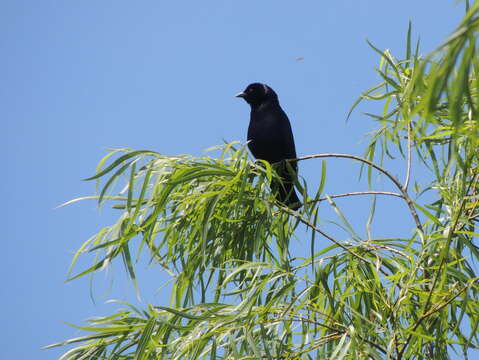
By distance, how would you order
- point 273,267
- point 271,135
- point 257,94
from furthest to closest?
point 257,94 < point 271,135 < point 273,267

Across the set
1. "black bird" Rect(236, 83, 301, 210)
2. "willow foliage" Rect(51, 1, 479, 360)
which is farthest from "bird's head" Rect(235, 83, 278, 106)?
"willow foliage" Rect(51, 1, 479, 360)

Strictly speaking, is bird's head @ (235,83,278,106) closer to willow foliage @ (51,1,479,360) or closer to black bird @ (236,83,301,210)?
black bird @ (236,83,301,210)

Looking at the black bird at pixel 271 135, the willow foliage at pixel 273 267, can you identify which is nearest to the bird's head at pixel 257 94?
the black bird at pixel 271 135

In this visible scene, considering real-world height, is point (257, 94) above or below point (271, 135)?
above

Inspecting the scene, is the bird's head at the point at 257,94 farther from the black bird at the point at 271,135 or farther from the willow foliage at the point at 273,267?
the willow foliage at the point at 273,267

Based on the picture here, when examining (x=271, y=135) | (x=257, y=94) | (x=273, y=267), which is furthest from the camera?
(x=257, y=94)

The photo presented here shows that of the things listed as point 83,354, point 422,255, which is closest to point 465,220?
point 422,255

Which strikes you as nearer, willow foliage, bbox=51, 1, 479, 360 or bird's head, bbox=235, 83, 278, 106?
willow foliage, bbox=51, 1, 479, 360

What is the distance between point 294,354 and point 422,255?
1.90ft

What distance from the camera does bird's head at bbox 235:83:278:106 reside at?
448 cm

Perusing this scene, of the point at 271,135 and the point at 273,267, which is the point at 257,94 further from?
the point at 273,267

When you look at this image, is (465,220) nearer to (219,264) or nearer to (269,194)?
(269,194)

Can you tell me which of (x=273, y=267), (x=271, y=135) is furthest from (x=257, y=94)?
(x=273, y=267)

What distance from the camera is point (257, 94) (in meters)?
4.55
